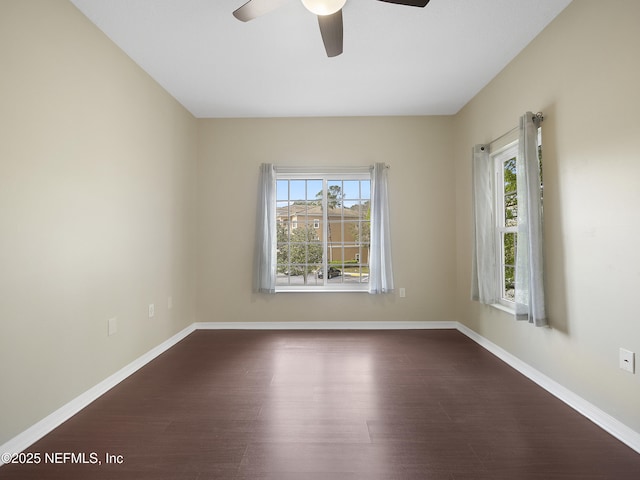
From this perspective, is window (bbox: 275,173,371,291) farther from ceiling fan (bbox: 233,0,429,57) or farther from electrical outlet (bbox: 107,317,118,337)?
ceiling fan (bbox: 233,0,429,57)

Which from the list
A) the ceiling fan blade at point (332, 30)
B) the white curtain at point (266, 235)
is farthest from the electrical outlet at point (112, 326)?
the ceiling fan blade at point (332, 30)

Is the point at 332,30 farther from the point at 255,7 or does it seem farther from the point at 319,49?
the point at 319,49

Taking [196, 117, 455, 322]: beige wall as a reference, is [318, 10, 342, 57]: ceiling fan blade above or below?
above

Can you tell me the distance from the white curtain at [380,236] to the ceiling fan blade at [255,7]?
7.99 feet

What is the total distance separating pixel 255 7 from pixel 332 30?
1.56 ft

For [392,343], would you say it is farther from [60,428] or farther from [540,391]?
[60,428]

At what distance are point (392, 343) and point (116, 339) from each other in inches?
→ 101

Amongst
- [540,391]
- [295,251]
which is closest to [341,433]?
[540,391]

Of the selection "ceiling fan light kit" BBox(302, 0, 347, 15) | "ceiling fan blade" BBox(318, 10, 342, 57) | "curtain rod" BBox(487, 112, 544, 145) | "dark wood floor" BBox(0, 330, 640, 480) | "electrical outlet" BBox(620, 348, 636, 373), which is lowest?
"dark wood floor" BBox(0, 330, 640, 480)

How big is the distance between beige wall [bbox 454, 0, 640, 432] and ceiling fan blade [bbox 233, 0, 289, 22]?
1.88 metres

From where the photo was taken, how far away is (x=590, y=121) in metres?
2.11

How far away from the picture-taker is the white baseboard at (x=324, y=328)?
1860 millimetres

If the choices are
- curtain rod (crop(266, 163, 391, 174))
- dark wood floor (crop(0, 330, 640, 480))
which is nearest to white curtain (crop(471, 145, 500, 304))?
dark wood floor (crop(0, 330, 640, 480))

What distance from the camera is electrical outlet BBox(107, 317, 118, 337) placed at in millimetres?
2580
